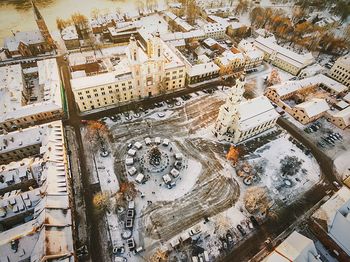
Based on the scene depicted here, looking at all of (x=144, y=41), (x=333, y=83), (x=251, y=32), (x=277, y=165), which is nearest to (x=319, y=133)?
(x=277, y=165)

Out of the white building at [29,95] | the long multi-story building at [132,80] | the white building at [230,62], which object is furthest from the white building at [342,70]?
the white building at [29,95]

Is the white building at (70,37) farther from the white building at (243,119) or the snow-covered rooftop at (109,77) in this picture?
the white building at (243,119)

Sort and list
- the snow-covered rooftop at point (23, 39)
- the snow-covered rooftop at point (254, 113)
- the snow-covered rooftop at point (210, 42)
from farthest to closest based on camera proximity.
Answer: the snow-covered rooftop at point (210, 42), the snow-covered rooftop at point (23, 39), the snow-covered rooftop at point (254, 113)

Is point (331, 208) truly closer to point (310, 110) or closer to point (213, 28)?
point (310, 110)

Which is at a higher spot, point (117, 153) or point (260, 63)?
point (260, 63)

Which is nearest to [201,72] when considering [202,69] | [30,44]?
[202,69]

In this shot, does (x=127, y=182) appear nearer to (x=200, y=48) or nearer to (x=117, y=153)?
(x=117, y=153)
